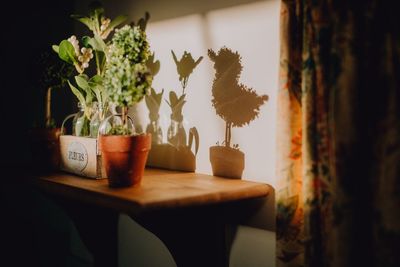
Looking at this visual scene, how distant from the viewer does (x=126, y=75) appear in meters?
1.32

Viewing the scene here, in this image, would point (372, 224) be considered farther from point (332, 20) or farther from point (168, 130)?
point (168, 130)

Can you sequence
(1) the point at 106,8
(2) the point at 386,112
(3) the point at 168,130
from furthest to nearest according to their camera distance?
(1) the point at 106,8 < (3) the point at 168,130 < (2) the point at 386,112

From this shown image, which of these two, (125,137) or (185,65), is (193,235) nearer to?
(125,137)

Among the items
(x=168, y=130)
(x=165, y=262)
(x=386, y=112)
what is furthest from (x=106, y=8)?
(x=386, y=112)

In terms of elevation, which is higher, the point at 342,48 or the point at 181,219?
the point at 342,48

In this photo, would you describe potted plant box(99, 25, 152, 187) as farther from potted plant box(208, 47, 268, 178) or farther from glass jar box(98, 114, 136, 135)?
potted plant box(208, 47, 268, 178)

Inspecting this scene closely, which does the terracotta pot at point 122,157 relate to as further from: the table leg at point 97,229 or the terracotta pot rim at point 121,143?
the table leg at point 97,229

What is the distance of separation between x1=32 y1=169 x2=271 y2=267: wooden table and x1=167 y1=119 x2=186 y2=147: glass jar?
0.46 feet

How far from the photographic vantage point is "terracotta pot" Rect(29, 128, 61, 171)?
1729 millimetres

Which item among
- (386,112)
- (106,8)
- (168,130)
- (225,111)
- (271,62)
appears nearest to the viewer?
(386,112)

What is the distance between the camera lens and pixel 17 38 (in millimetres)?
2199

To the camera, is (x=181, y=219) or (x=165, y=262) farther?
(x=165, y=262)

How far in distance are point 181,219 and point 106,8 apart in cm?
127

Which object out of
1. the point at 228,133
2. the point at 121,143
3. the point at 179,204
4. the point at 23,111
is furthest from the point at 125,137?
the point at 23,111
